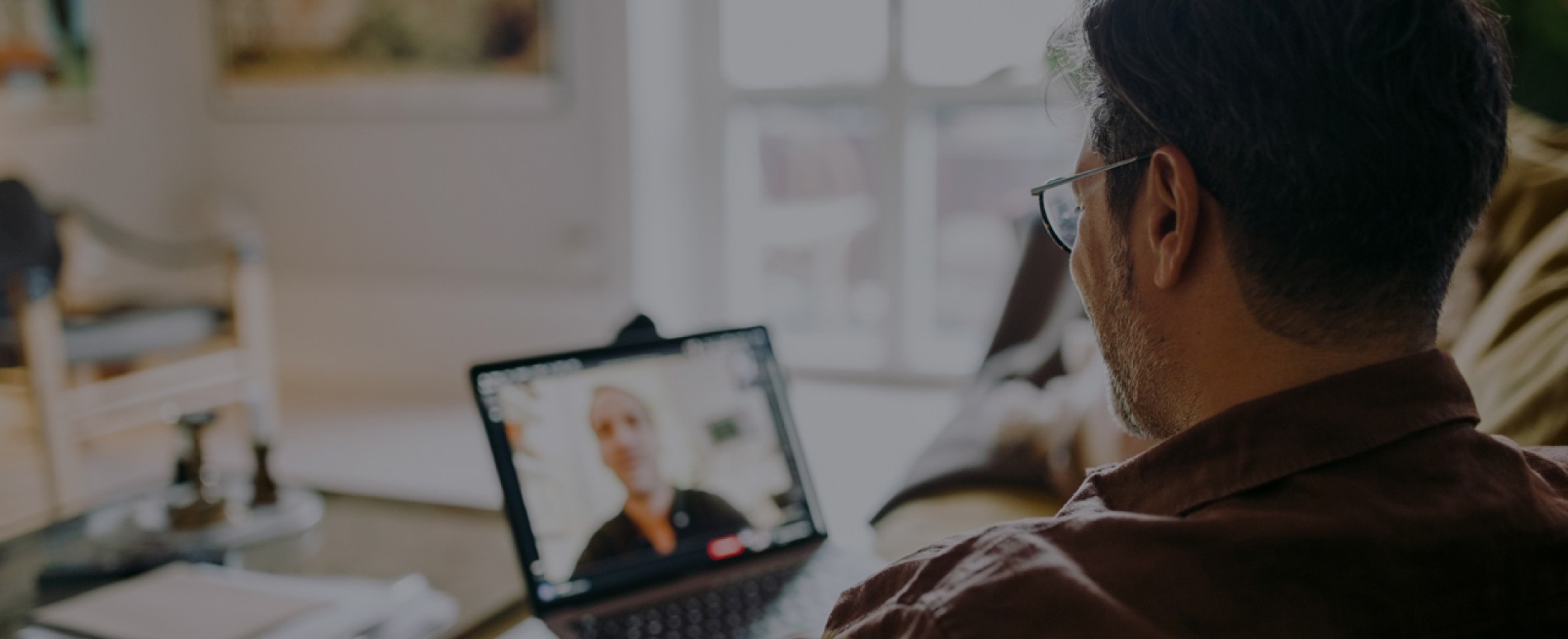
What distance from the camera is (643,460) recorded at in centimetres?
119

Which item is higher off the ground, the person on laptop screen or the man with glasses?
the man with glasses

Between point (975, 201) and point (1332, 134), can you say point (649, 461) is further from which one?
point (975, 201)

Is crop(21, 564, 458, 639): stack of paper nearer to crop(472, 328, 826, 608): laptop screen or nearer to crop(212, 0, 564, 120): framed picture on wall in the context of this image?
crop(472, 328, 826, 608): laptop screen

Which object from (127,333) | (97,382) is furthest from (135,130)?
(127,333)

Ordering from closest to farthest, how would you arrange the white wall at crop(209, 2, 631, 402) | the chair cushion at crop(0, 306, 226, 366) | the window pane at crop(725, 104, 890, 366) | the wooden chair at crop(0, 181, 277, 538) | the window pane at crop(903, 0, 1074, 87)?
the wooden chair at crop(0, 181, 277, 538) → the chair cushion at crop(0, 306, 226, 366) → the window pane at crop(903, 0, 1074, 87) → the white wall at crop(209, 2, 631, 402) → the window pane at crop(725, 104, 890, 366)

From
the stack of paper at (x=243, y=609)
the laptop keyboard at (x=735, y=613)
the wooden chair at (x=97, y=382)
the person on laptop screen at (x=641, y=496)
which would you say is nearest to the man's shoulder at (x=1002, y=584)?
the laptop keyboard at (x=735, y=613)

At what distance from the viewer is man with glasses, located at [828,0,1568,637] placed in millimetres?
507

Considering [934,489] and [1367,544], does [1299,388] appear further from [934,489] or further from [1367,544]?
[934,489]

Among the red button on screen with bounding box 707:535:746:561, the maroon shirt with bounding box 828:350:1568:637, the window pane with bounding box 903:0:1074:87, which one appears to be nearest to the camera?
the maroon shirt with bounding box 828:350:1568:637

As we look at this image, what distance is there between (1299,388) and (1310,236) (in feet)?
0.24

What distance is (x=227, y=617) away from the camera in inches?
46.7

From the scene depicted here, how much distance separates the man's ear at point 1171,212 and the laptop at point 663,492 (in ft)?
1.81

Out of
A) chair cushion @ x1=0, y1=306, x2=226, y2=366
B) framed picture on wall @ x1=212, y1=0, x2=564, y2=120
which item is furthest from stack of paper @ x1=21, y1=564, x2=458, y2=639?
framed picture on wall @ x1=212, y1=0, x2=564, y2=120

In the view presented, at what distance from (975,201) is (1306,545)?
11.6 feet
